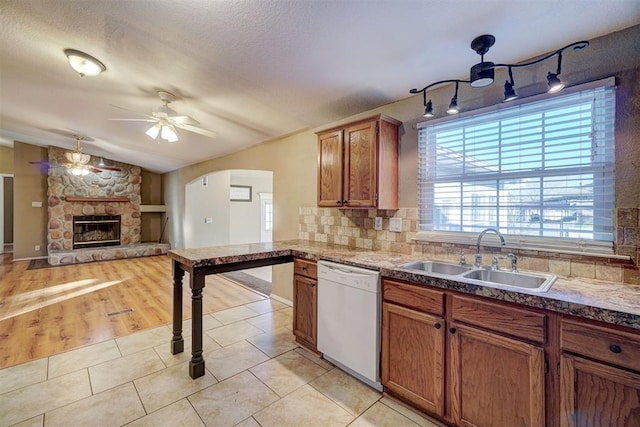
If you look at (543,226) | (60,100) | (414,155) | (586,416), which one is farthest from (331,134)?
(60,100)

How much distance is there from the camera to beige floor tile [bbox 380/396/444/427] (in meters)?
1.77

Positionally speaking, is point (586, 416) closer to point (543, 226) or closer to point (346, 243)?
point (543, 226)

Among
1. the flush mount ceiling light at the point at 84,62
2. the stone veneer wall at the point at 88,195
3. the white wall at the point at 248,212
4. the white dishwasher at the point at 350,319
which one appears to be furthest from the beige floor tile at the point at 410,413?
the stone veneer wall at the point at 88,195

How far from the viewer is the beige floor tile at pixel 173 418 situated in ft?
5.80

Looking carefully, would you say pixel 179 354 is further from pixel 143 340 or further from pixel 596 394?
pixel 596 394

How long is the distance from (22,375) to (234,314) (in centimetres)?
181

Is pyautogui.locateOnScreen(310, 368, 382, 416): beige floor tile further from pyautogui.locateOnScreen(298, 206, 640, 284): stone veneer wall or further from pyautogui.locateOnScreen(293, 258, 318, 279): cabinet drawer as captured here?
pyautogui.locateOnScreen(298, 206, 640, 284): stone veneer wall

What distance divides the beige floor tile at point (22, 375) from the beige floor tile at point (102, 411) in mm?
545

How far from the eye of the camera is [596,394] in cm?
122

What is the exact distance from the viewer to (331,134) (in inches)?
110

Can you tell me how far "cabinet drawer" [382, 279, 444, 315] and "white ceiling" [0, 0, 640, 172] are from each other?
5.10ft

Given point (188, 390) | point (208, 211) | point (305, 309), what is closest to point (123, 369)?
point (188, 390)

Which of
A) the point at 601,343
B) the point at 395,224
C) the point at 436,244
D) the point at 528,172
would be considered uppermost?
the point at 528,172

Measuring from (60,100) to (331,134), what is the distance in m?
3.61
